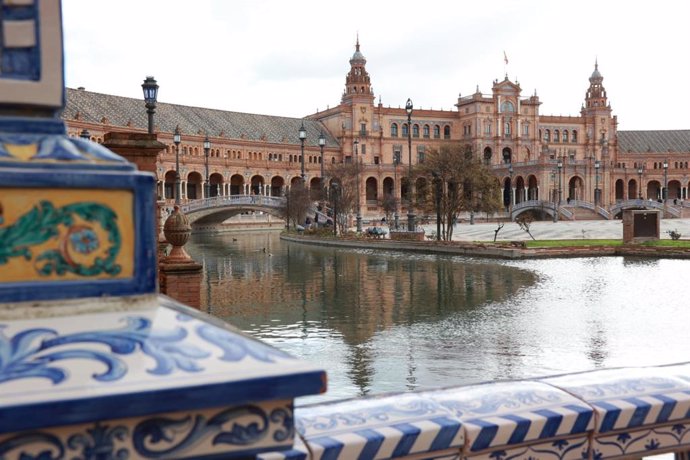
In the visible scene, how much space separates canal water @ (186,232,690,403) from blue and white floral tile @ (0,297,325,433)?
15.6ft

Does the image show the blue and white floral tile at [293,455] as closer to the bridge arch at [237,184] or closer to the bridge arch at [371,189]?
the bridge arch at [237,184]

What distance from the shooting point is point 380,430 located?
65.6 inches

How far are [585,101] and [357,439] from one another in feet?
336

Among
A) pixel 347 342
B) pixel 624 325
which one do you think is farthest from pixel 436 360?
pixel 624 325

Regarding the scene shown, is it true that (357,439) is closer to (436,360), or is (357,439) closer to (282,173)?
(436,360)

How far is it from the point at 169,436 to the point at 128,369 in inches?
5.5

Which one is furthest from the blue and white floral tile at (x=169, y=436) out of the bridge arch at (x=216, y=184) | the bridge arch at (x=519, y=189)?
the bridge arch at (x=519, y=189)

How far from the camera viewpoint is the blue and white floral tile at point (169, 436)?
1094mm

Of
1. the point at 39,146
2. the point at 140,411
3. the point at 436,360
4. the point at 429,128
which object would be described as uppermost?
the point at 429,128

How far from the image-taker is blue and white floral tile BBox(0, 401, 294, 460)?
109 cm

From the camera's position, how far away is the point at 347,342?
423 inches

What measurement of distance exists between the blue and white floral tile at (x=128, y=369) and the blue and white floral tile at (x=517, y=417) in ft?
2.35

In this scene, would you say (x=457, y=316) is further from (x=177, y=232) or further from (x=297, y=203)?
(x=297, y=203)

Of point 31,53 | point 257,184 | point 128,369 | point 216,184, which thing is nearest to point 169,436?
point 128,369
